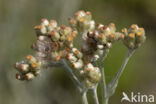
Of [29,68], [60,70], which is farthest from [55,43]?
[60,70]

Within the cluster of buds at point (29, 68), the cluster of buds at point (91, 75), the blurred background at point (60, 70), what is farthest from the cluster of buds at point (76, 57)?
the blurred background at point (60, 70)

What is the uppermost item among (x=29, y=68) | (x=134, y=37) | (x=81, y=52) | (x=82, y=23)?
(x=82, y=23)

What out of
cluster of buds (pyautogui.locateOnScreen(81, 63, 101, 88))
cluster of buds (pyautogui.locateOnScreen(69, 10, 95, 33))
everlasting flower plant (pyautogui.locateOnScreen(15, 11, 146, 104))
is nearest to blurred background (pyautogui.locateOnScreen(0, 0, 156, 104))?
cluster of buds (pyautogui.locateOnScreen(69, 10, 95, 33))

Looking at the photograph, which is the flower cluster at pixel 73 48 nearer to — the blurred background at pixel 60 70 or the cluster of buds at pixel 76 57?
the cluster of buds at pixel 76 57

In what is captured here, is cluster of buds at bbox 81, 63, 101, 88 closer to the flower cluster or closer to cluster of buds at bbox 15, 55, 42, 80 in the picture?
the flower cluster

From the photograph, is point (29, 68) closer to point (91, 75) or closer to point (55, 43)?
point (55, 43)

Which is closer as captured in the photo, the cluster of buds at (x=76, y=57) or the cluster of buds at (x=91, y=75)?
the cluster of buds at (x=91, y=75)

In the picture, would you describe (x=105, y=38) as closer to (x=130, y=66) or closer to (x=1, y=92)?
(x=1, y=92)
